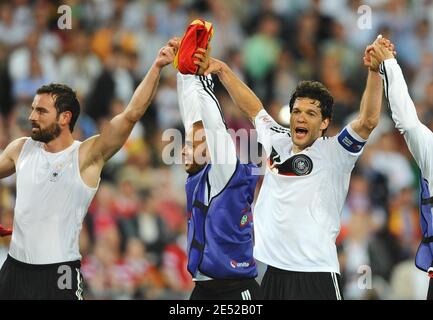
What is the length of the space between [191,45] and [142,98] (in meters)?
0.55

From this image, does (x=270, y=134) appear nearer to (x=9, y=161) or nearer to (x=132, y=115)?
(x=132, y=115)

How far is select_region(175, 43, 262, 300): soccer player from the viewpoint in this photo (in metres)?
7.99

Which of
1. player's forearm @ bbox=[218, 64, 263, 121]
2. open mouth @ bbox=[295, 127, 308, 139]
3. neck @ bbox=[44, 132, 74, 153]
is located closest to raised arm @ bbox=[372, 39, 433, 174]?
open mouth @ bbox=[295, 127, 308, 139]

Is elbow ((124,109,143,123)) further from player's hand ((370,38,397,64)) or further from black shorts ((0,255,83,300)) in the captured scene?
player's hand ((370,38,397,64))

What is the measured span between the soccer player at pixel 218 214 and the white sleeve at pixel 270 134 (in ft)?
1.15

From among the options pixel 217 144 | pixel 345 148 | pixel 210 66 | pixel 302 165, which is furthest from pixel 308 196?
pixel 210 66

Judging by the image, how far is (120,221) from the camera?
12.7m

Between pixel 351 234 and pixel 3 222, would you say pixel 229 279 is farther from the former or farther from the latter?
pixel 351 234

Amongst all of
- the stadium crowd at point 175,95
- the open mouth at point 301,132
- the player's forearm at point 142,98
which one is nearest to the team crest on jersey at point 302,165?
the open mouth at point 301,132

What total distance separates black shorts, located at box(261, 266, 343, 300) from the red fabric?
5.26ft

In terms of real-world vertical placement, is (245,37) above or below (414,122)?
above

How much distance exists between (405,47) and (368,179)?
3.02 m

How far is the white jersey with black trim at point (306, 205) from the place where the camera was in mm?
8055
